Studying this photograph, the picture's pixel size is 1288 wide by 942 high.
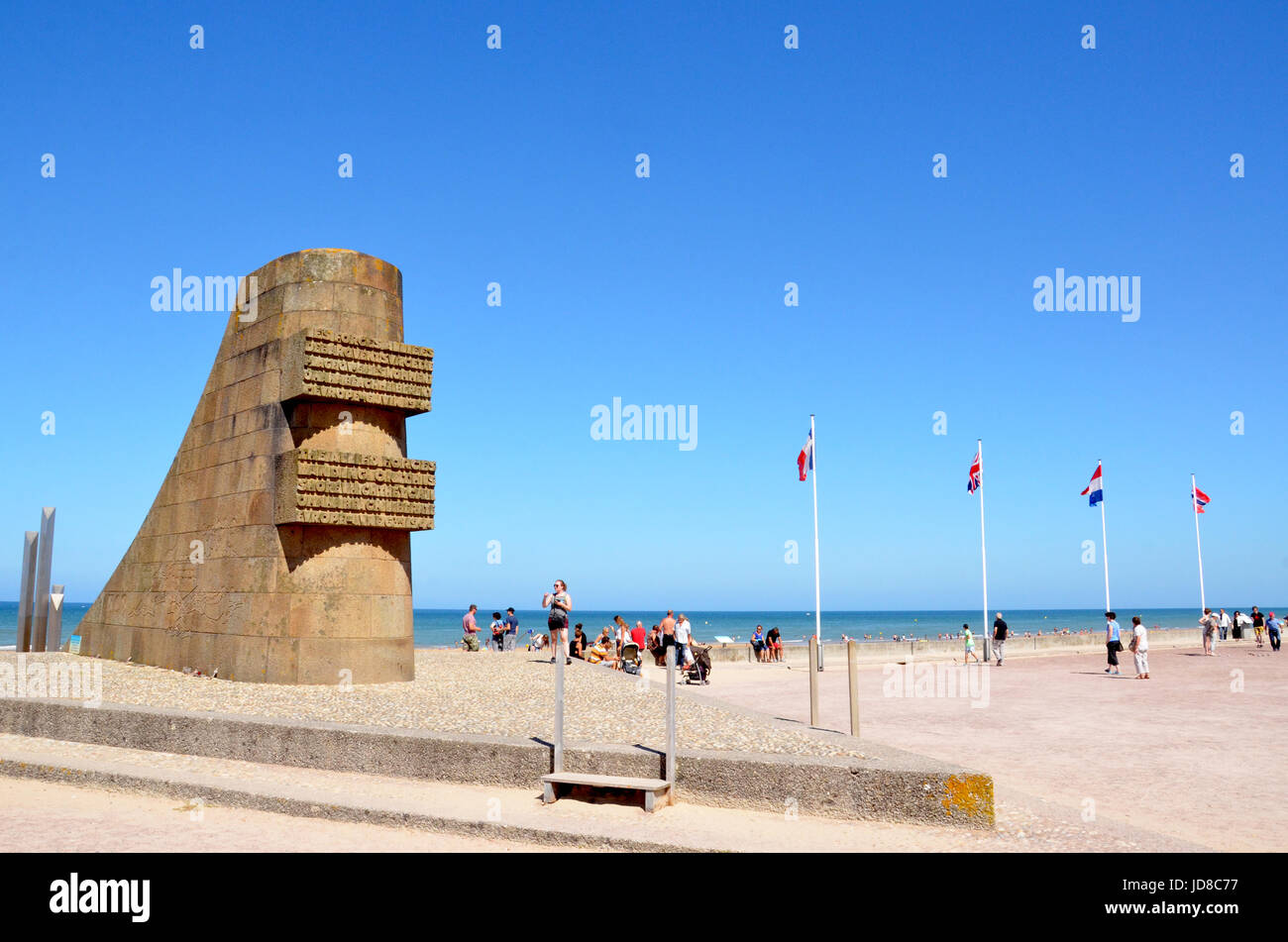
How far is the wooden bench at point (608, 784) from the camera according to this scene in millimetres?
7598

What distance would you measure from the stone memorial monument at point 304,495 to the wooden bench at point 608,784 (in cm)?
666

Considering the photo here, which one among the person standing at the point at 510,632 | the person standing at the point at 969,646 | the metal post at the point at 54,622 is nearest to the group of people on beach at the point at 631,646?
the person standing at the point at 510,632

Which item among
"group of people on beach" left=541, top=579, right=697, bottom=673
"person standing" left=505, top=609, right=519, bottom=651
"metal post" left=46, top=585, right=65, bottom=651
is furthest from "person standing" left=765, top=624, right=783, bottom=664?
"metal post" left=46, top=585, right=65, bottom=651

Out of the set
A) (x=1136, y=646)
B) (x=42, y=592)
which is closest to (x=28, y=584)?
(x=42, y=592)

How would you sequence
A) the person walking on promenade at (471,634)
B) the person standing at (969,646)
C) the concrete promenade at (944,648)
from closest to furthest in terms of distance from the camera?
the person walking on promenade at (471,634)
the person standing at (969,646)
the concrete promenade at (944,648)

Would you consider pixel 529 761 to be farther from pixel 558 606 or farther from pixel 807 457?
pixel 807 457

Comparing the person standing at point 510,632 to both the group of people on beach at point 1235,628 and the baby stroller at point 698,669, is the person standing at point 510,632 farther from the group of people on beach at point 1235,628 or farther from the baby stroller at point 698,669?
the group of people on beach at point 1235,628

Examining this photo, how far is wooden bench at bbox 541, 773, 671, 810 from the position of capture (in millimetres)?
7598

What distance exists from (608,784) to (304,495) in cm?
775

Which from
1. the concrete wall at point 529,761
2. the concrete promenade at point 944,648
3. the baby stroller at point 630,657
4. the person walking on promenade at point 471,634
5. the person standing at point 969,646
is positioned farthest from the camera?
the concrete promenade at point 944,648

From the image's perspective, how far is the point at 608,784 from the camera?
24.9 feet

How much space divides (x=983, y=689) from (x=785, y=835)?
15.6 m

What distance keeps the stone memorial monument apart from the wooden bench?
6.66m
